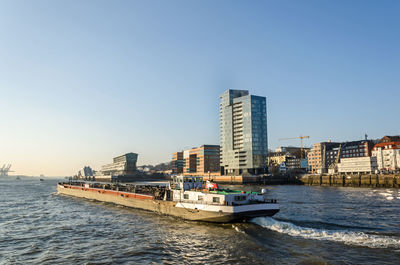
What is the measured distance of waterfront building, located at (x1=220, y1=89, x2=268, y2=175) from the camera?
6570 inches

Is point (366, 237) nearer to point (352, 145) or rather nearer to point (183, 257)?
point (183, 257)

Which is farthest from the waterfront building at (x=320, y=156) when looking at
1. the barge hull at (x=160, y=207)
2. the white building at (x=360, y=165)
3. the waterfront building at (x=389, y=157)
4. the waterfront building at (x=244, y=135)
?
the barge hull at (x=160, y=207)

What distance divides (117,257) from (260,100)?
156038mm

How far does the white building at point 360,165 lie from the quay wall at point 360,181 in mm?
21115

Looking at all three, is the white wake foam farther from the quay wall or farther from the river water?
the quay wall

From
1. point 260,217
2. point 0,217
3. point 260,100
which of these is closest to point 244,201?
point 260,217

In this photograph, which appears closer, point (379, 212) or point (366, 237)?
point (366, 237)

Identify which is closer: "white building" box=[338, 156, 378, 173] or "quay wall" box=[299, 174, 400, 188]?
"quay wall" box=[299, 174, 400, 188]

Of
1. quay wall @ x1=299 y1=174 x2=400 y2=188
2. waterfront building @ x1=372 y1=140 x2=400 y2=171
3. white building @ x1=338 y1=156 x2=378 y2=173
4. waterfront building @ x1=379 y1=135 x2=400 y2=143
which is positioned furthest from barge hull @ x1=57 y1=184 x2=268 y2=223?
waterfront building @ x1=379 y1=135 x2=400 y2=143

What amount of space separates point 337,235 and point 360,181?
8750 centimetres

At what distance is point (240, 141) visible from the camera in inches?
6855

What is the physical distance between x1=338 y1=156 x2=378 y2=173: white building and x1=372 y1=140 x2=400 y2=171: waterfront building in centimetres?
1027

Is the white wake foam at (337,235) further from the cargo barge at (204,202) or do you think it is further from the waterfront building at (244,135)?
the waterfront building at (244,135)

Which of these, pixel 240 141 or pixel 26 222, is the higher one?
pixel 240 141
